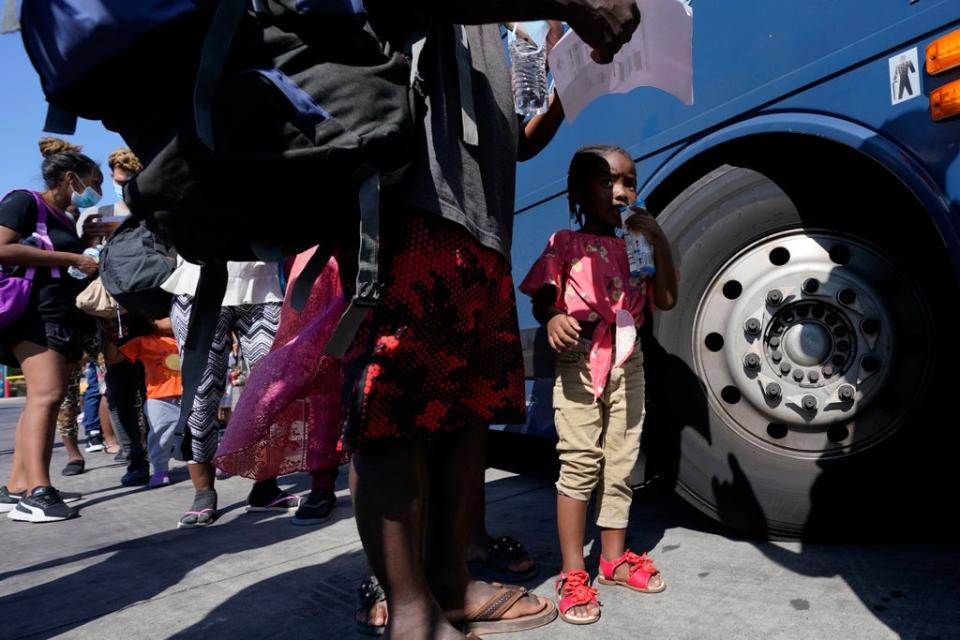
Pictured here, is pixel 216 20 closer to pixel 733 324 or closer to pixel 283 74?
pixel 283 74

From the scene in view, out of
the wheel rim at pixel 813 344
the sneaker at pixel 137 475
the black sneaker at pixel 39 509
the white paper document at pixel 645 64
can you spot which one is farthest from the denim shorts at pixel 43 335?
the wheel rim at pixel 813 344

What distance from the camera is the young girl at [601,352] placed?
1.78 m

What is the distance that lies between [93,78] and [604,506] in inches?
61.2

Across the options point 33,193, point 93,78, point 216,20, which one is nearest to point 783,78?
point 216,20

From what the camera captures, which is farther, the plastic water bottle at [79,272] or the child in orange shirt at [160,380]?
the child in orange shirt at [160,380]

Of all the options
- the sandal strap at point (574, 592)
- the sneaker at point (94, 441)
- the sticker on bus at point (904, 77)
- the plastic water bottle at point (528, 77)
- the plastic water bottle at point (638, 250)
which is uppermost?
the plastic water bottle at point (528, 77)

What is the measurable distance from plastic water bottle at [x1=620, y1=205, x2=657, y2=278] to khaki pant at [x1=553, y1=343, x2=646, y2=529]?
0.25 metres

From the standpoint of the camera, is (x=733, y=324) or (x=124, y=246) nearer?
(x=733, y=324)

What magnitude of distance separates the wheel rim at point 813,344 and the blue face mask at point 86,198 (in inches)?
128

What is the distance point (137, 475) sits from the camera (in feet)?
13.8

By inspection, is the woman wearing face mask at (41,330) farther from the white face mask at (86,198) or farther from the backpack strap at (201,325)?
the backpack strap at (201,325)

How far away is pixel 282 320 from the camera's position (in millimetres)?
2398

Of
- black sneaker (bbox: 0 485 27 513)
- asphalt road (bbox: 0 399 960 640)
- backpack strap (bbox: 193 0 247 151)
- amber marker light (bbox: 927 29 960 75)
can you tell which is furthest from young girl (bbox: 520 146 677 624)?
black sneaker (bbox: 0 485 27 513)

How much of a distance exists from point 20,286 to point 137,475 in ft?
5.31
